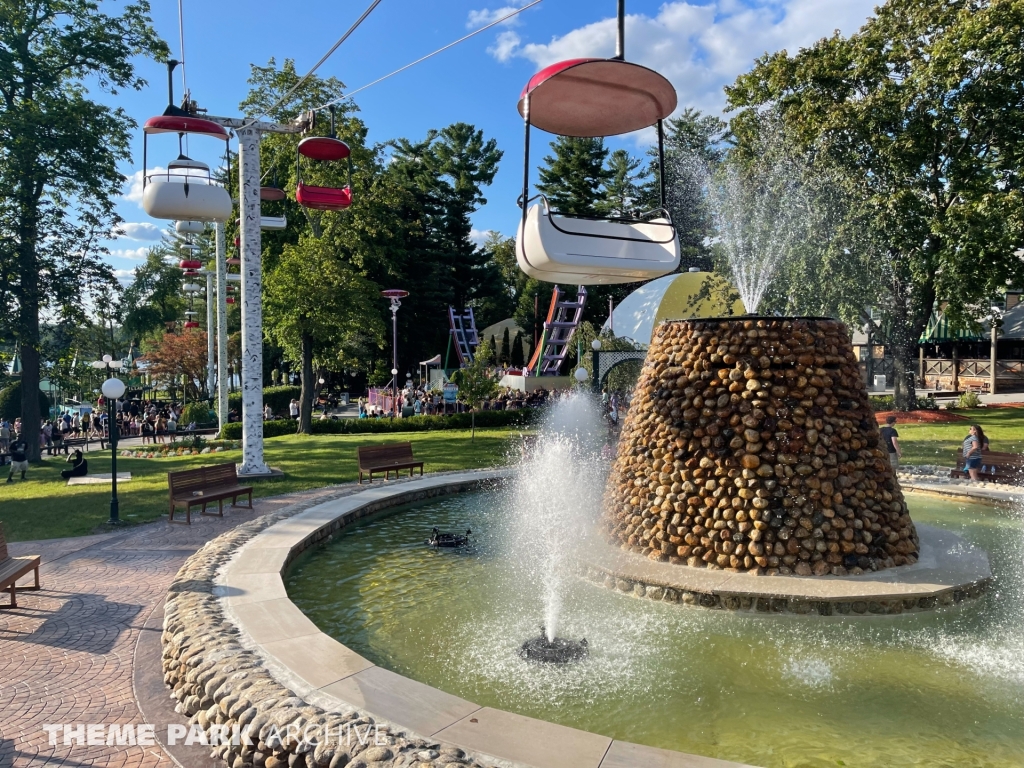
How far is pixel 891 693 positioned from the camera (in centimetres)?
478

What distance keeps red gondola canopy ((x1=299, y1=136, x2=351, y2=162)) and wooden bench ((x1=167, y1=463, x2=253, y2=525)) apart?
688 centimetres

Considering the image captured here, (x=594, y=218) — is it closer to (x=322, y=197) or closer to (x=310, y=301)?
(x=322, y=197)

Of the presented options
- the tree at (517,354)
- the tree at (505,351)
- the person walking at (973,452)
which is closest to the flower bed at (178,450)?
the person walking at (973,452)

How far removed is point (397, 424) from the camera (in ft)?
82.4

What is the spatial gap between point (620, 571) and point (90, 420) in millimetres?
31447

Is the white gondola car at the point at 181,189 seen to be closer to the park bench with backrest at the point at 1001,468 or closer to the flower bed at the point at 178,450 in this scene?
the flower bed at the point at 178,450

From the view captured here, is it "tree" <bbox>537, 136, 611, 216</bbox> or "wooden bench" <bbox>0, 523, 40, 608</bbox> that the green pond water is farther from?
"tree" <bbox>537, 136, 611, 216</bbox>

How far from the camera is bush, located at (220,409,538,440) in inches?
984

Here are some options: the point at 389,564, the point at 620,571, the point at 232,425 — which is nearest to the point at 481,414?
the point at 232,425

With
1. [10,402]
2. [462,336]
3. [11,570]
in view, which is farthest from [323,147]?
[462,336]

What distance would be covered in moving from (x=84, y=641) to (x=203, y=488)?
A: 222 inches

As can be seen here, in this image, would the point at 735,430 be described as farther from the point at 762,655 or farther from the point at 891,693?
the point at 891,693

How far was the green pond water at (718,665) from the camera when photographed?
4227 millimetres

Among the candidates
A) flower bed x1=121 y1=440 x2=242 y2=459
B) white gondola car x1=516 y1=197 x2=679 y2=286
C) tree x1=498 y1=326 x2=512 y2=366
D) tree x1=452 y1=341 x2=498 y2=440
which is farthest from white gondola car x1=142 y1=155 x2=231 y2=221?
tree x1=498 y1=326 x2=512 y2=366
